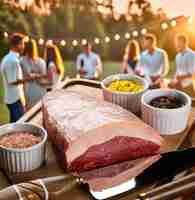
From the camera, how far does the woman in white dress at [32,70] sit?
1.63m

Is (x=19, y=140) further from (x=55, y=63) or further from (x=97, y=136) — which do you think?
(x=55, y=63)

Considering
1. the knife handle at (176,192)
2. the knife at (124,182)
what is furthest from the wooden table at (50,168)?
the knife handle at (176,192)

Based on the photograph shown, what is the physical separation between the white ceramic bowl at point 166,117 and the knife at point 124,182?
0.11 m

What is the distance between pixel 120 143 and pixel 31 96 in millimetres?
676

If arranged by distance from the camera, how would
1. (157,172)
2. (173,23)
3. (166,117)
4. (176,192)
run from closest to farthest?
1. (176,192)
2. (157,172)
3. (166,117)
4. (173,23)

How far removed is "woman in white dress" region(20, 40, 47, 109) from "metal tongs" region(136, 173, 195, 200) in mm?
808

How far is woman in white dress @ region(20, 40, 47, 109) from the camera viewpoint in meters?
1.63

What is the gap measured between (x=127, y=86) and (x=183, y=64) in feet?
1.47

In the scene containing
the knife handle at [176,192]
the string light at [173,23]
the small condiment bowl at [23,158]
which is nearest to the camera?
the knife handle at [176,192]

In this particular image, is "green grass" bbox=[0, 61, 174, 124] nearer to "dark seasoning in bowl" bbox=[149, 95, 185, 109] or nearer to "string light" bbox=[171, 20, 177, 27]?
"string light" bbox=[171, 20, 177, 27]

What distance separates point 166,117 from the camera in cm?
113

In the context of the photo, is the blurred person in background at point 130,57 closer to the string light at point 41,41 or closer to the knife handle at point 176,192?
the string light at point 41,41

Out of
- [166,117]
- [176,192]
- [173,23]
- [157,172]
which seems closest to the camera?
[176,192]

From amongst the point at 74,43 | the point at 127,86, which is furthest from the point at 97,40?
the point at 127,86
